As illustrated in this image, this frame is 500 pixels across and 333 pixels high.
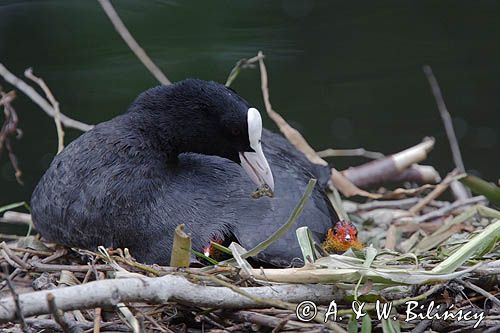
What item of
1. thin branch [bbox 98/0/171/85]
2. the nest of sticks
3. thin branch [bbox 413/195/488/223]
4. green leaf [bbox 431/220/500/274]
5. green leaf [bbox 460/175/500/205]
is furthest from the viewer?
thin branch [bbox 98/0/171/85]

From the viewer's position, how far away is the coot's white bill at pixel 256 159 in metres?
2.73

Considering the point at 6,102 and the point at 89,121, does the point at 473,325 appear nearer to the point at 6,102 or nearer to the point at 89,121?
the point at 6,102

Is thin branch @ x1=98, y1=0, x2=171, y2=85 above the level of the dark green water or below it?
above

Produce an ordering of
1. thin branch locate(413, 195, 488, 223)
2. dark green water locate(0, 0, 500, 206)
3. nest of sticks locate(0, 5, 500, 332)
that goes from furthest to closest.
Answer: dark green water locate(0, 0, 500, 206) < thin branch locate(413, 195, 488, 223) < nest of sticks locate(0, 5, 500, 332)

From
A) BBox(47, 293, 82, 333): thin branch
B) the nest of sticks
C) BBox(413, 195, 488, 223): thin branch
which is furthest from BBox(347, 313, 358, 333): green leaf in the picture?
BBox(413, 195, 488, 223): thin branch

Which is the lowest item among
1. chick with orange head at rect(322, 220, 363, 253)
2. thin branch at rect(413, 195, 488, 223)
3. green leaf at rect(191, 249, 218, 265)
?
thin branch at rect(413, 195, 488, 223)

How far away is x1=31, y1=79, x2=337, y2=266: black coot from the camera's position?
8.82 feet

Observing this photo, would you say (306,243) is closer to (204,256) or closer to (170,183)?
(204,256)

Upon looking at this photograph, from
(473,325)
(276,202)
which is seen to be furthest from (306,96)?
(473,325)

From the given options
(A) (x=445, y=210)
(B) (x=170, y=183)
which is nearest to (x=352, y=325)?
(B) (x=170, y=183)

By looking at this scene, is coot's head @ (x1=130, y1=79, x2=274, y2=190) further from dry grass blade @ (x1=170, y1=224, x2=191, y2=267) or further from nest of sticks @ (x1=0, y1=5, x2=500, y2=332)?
dry grass blade @ (x1=170, y1=224, x2=191, y2=267)

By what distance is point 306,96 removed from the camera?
18.9 feet

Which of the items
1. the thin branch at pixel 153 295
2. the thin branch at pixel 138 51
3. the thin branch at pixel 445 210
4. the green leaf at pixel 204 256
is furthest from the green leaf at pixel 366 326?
the thin branch at pixel 138 51

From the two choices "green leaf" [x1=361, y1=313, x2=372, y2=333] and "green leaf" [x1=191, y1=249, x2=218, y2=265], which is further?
"green leaf" [x1=191, y1=249, x2=218, y2=265]
